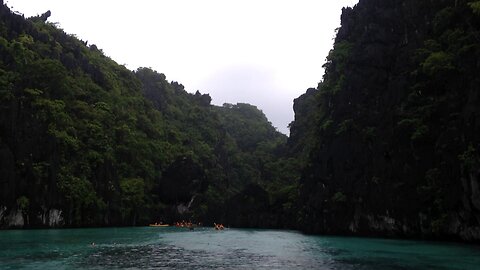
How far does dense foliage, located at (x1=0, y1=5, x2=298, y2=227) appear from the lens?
43219 mm

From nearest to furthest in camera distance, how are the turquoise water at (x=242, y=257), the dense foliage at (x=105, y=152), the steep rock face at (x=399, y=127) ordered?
the turquoise water at (x=242, y=257) → the steep rock face at (x=399, y=127) → the dense foliage at (x=105, y=152)

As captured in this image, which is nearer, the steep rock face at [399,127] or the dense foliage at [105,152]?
the steep rock face at [399,127]

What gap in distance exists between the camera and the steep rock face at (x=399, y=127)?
27.0m

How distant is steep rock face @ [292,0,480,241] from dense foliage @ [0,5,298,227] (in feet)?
55.8

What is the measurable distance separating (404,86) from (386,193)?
824 centimetres

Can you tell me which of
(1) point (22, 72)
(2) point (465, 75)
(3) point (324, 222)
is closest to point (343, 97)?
(3) point (324, 222)

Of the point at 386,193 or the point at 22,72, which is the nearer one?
the point at 386,193

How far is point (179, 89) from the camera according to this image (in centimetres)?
10450

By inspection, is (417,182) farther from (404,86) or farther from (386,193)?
(404,86)

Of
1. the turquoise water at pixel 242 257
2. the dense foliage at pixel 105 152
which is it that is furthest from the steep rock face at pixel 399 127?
the dense foliage at pixel 105 152

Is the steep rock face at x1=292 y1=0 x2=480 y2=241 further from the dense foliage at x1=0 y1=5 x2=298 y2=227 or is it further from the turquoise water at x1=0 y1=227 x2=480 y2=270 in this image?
the dense foliage at x1=0 y1=5 x2=298 y2=227

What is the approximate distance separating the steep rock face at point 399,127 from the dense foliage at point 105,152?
55.8 ft

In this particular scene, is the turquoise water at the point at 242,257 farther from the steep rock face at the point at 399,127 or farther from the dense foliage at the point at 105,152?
the dense foliage at the point at 105,152

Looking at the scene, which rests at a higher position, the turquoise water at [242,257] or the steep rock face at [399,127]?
the steep rock face at [399,127]
